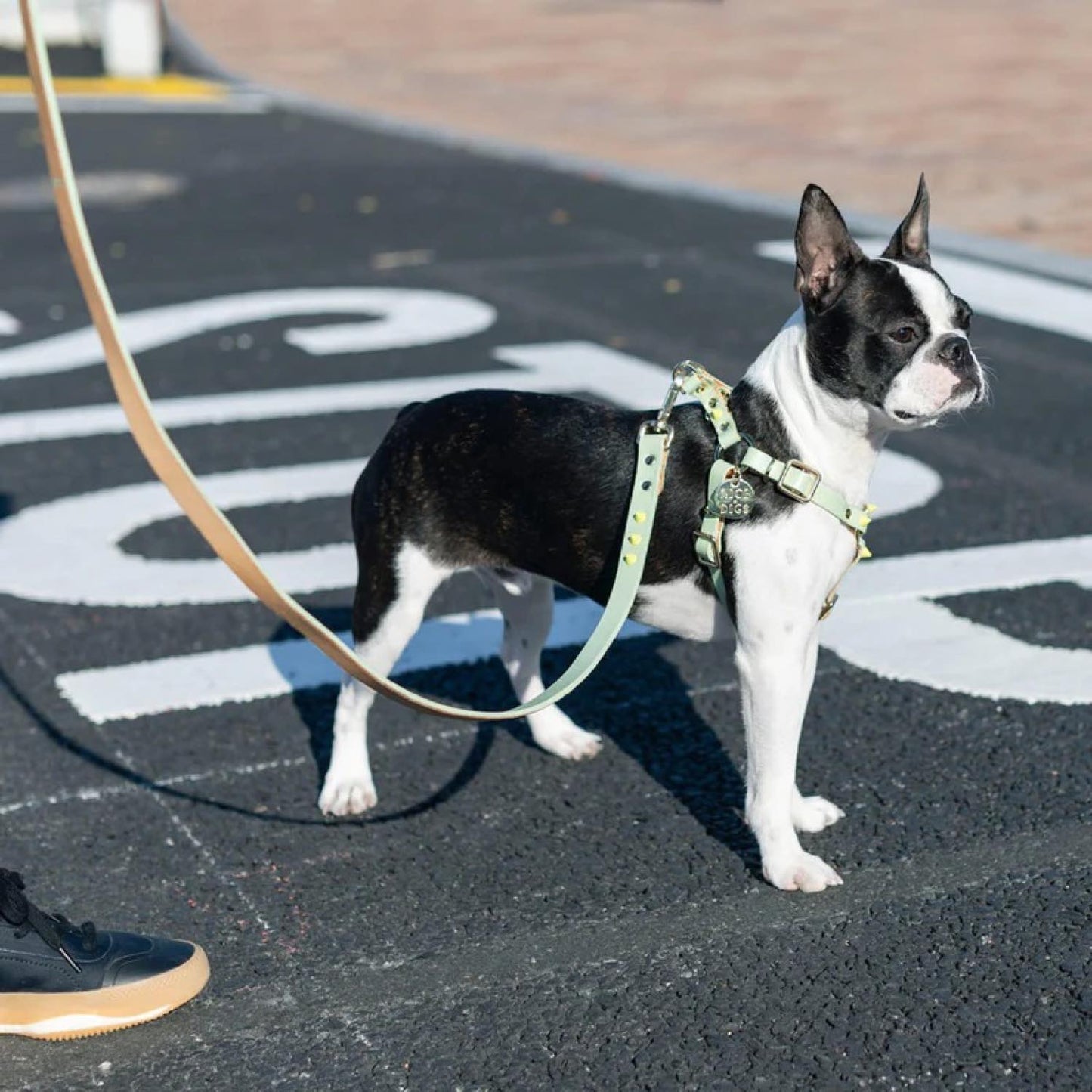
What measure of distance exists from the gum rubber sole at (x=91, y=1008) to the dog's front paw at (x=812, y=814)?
161cm

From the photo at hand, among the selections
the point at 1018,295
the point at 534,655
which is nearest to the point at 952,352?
the point at 534,655

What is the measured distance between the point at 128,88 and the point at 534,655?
1763cm

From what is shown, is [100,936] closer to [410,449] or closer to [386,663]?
[386,663]

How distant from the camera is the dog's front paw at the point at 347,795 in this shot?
15.8ft

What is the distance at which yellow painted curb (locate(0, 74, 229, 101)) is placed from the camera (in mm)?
20547

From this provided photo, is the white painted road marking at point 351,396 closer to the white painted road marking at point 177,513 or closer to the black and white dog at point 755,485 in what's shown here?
the white painted road marking at point 177,513

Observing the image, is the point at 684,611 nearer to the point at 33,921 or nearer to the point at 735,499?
the point at 735,499

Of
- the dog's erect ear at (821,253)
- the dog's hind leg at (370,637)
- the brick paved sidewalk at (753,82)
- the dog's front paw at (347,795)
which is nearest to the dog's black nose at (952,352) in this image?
the dog's erect ear at (821,253)

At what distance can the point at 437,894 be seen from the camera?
441 cm

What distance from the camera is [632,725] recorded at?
5363 mm

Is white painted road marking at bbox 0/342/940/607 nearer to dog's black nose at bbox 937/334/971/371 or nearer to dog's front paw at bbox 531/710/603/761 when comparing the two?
dog's front paw at bbox 531/710/603/761

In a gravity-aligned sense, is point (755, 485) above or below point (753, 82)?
above

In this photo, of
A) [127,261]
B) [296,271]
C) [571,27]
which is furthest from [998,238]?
[571,27]

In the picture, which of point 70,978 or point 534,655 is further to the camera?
point 534,655
